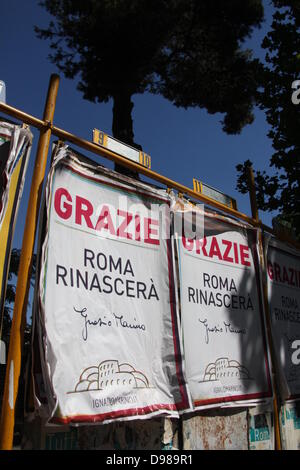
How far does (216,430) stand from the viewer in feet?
9.61

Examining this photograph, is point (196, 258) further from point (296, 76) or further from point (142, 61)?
point (142, 61)

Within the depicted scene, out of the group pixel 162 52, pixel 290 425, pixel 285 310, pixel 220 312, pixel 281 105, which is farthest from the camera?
pixel 162 52

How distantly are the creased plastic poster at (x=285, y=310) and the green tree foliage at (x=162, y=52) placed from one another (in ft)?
18.4

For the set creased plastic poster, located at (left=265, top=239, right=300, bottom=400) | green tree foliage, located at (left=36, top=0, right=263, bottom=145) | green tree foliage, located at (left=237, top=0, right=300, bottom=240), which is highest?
green tree foliage, located at (left=36, top=0, right=263, bottom=145)

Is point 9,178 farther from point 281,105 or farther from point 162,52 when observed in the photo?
point 162,52

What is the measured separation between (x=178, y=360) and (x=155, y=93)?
9.38 metres

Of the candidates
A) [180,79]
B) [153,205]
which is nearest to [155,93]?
[180,79]

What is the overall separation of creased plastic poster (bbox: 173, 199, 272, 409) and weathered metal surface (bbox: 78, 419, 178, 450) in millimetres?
269

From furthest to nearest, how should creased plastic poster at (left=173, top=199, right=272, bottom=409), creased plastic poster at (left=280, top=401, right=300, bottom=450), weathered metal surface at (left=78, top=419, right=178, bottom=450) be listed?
creased plastic poster at (left=280, top=401, right=300, bottom=450)
creased plastic poster at (left=173, top=199, right=272, bottom=409)
weathered metal surface at (left=78, top=419, right=178, bottom=450)

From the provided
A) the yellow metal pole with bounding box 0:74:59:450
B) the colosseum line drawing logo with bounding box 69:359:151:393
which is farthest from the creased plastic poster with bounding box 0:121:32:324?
the colosseum line drawing logo with bounding box 69:359:151:393

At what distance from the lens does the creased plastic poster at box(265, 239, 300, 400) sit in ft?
11.8

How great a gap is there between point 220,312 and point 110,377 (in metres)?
1.17

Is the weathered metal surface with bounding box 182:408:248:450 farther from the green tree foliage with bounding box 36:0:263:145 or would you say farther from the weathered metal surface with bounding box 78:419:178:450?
the green tree foliage with bounding box 36:0:263:145

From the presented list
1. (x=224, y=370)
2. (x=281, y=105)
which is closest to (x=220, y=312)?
(x=224, y=370)
